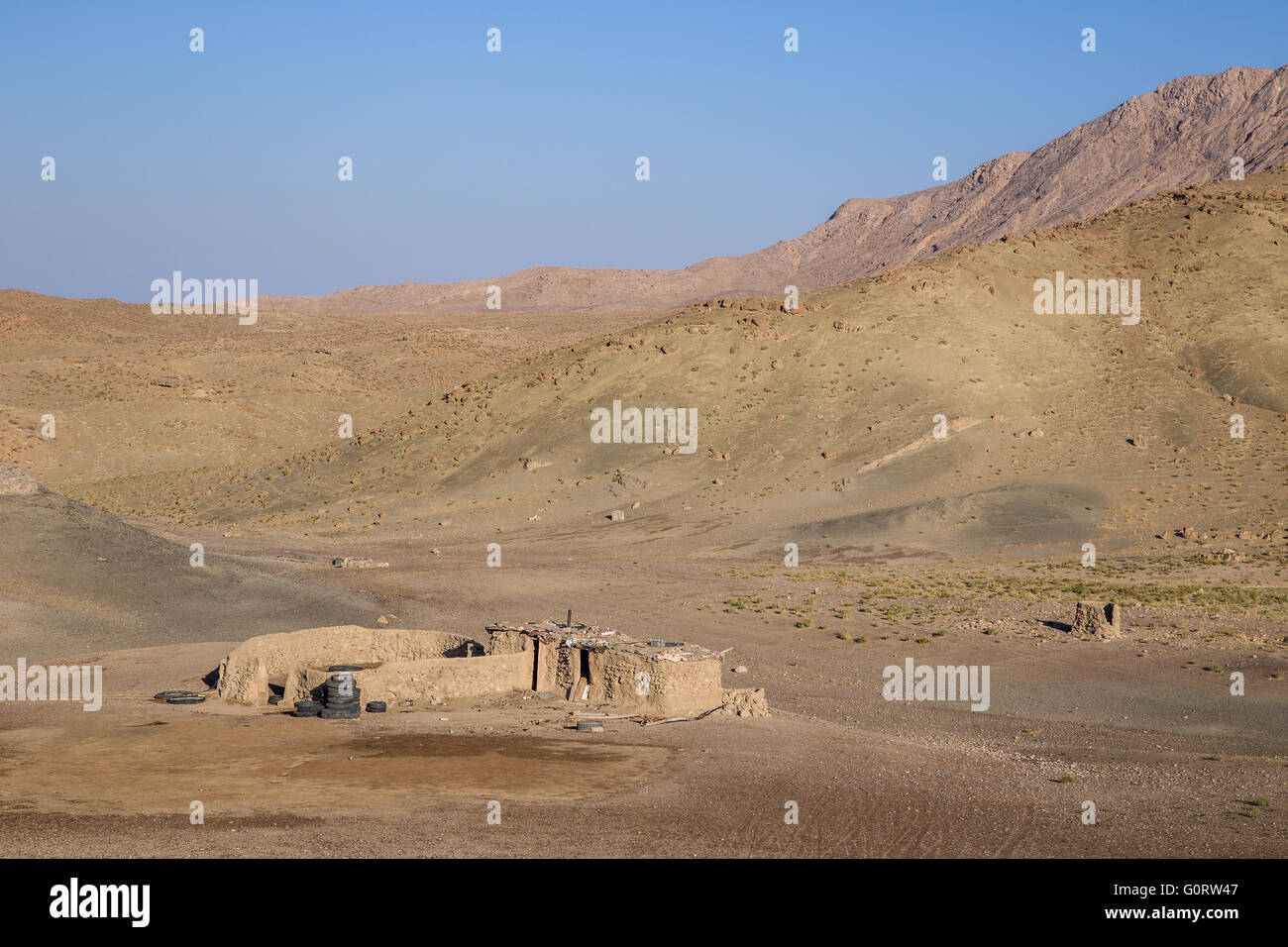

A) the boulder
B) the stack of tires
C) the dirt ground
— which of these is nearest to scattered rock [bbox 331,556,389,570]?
the dirt ground

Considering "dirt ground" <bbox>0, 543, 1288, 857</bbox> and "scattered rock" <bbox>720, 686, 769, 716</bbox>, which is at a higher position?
"scattered rock" <bbox>720, 686, 769, 716</bbox>

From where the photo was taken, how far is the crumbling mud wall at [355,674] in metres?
21.5

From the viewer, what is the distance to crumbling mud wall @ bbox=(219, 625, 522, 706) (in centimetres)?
2155

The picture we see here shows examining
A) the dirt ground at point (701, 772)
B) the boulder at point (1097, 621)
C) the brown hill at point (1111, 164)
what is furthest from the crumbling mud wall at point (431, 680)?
the brown hill at point (1111, 164)

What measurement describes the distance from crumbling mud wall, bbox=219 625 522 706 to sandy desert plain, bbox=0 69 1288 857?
2.00ft

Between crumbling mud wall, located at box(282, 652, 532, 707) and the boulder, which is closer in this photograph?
crumbling mud wall, located at box(282, 652, 532, 707)

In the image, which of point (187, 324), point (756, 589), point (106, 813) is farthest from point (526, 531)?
point (187, 324)

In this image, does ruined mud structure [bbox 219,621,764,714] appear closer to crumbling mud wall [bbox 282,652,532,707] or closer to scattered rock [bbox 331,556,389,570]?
crumbling mud wall [bbox 282,652,532,707]

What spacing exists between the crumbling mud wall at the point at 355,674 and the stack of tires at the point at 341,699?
0.78m

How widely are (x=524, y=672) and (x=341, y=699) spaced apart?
3.59m

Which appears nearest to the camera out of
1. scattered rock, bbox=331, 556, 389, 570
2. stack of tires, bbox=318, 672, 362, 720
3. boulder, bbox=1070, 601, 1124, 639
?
stack of tires, bbox=318, 672, 362, 720

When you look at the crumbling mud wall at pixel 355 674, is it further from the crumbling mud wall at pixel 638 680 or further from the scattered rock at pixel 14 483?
the scattered rock at pixel 14 483

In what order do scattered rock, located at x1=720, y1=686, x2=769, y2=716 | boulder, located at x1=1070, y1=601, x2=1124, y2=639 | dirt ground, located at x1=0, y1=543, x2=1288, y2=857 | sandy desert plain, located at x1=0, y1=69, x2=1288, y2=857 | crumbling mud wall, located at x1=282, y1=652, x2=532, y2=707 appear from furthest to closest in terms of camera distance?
boulder, located at x1=1070, y1=601, x2=1124, y2=639 < crumbling mud wall, located at x1=282, y1=652, x2=532, y2=707 < scattered rock, located at x1=720, y1=686, x2=769, y2=716 < sandy desert plain, located at x1=0, y1=69, x2=1288, y2=857 < dirt ground, located at x1=0, y1=543, x2=1288, y2=857

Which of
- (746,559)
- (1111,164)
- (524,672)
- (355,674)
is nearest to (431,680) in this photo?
(355,674)
